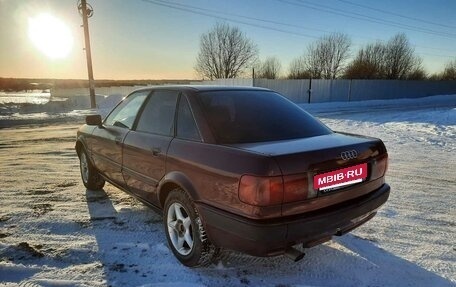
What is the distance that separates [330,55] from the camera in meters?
52.5

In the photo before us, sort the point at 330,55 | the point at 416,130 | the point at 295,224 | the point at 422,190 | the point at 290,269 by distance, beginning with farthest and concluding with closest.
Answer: the point at 330,55 → the point at 416,130 → the point at 422,190 → the point at 290,269 → the point at 295,224

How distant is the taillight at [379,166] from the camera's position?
290 centimetres

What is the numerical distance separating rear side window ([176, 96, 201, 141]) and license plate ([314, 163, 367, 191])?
3.33 ft

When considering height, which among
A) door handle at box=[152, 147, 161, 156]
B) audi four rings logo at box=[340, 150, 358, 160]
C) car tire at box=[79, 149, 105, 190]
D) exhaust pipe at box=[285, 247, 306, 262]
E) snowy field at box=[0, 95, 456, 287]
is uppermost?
audi four rings logo at box=[340, 150, 358, 160]

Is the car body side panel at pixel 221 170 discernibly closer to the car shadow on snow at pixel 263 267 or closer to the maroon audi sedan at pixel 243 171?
the maroon audi sedan at pixel 243 171

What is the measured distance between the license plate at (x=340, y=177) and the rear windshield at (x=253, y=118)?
52 centimetres

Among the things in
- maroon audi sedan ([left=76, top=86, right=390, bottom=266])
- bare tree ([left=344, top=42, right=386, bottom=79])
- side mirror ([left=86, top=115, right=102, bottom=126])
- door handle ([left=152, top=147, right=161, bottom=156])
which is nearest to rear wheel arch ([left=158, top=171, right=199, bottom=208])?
maroon audi sedan ([left=76, top=86, right=390, bottom=266])

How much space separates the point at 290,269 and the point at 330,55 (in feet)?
177

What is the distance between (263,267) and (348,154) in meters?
1.23

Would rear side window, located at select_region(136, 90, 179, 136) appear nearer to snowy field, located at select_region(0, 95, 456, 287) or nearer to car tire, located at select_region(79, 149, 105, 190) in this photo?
snowy field, located at select_region(0, 95, 456, 287)

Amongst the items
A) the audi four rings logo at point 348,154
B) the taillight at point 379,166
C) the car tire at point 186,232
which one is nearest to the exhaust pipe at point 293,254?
the car tire at point 186,232

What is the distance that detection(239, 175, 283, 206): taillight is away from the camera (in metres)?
2.25

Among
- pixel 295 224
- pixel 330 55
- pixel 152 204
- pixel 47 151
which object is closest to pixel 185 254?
pixel 152 204

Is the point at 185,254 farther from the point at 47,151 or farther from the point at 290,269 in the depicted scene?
the point at 47,151
